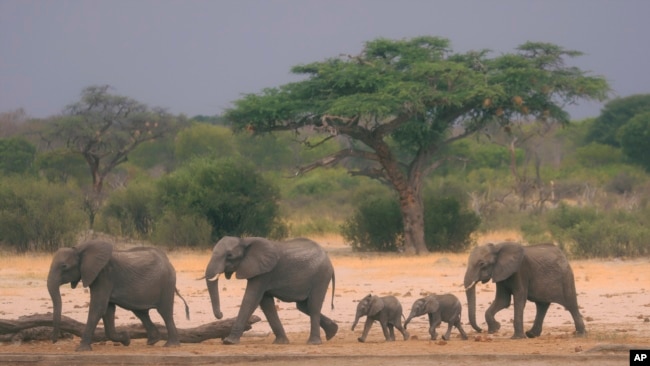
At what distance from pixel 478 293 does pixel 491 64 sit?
15548 mm

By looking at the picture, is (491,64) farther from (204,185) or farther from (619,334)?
(619,334)

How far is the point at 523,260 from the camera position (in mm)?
15211

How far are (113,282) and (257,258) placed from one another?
63.2 inches

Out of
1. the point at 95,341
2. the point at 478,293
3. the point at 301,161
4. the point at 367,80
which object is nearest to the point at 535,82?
the point at 367,80

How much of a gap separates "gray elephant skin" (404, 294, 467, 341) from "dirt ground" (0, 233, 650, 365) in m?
0.25

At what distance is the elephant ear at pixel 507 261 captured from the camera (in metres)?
14.9

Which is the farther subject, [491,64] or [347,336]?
[491,64]

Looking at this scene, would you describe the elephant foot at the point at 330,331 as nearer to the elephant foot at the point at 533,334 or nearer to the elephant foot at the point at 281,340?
the elephant foot at the point at 281,340

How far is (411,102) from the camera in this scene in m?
32.5

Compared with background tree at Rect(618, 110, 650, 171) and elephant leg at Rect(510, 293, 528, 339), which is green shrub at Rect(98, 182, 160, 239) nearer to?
elephant leg at Rect(510, 293, 528, 339)

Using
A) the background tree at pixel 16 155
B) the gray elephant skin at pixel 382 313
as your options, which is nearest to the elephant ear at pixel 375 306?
the gray elephant skin at pixel 382 313

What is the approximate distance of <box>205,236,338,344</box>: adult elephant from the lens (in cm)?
1425

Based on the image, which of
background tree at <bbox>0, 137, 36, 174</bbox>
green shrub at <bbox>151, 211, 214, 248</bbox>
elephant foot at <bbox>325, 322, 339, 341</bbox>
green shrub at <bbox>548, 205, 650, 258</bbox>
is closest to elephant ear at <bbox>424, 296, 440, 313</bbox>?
elephant foot at <bbox>325, 322, 339, 341</bbox>

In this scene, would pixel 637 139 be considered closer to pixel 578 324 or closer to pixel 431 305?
pixel 578 324
